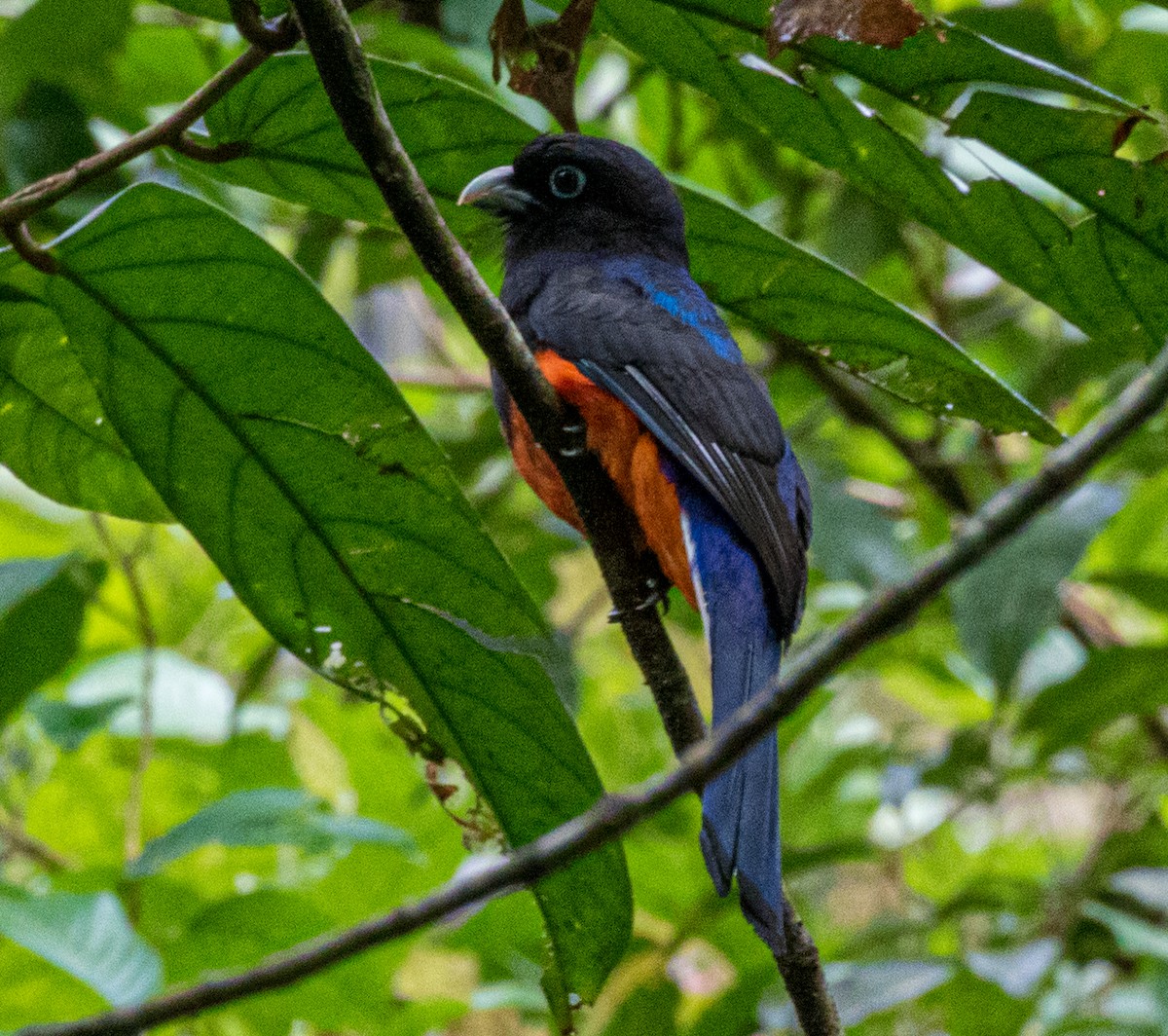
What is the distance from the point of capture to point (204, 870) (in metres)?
3.22

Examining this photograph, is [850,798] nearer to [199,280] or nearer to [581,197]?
[581,197]

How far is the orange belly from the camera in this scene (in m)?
2.41

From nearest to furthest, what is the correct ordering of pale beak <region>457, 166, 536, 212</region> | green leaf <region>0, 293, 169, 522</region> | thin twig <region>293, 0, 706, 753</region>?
thin twig <region>293, 0, 706, 753</region> < green leaf <region>0, 293, 169, 522</region> < pale beak <region>457, 166, 536, 212</region>

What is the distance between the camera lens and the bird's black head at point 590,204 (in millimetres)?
2998

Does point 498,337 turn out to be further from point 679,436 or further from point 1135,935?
point 1135,935

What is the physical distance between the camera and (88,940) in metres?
2.12

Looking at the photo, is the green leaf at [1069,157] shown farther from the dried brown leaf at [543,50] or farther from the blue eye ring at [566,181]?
the blue eye ring at [566,181]

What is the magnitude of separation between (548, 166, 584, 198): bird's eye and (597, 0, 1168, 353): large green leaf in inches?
47.1

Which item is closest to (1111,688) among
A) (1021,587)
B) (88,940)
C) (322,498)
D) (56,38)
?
(1021,587)

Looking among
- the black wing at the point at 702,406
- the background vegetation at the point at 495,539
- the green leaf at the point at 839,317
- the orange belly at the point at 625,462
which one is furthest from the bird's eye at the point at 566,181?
the green leaf at the point at 839,317

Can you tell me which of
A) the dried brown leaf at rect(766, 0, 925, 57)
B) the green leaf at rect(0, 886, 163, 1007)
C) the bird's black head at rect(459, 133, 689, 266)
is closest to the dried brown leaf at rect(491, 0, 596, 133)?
the dried brown leaf at rect(766, 0, 925, 57)

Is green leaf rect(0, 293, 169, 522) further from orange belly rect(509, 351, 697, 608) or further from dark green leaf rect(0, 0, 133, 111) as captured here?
dark green leaf rect(0, 0, 133, 111)

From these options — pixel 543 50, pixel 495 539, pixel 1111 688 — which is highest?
pixel 543 50

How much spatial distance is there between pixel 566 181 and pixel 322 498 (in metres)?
1.49
